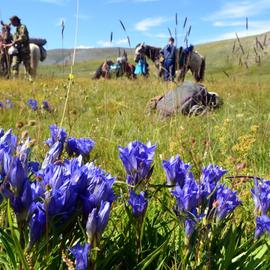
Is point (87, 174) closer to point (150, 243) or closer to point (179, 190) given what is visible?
point (179, 190)

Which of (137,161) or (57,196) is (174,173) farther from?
(57,196)

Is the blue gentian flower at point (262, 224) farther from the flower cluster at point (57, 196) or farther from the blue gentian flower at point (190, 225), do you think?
the flower cluster at point (57, 196)

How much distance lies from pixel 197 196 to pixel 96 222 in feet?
1.20

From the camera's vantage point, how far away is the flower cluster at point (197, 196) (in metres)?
1.37

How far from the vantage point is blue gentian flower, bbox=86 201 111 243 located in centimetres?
116

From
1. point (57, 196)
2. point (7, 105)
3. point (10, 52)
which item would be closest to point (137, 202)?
point (57, 196)

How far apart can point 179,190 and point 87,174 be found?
0.92 feet

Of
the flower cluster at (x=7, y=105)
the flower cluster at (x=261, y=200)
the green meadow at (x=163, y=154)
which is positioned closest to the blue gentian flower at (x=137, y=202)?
the green meadow at (x=163, y=154)

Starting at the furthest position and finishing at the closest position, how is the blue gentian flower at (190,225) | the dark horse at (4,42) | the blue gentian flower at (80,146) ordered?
the dark horse at (4,42), the blue gentian flower at (80,146), the blue gentian flower at (190,225)

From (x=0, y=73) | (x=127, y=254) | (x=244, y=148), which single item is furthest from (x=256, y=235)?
(x=0, y=73)

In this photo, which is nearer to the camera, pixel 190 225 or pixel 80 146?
pixel 190 225

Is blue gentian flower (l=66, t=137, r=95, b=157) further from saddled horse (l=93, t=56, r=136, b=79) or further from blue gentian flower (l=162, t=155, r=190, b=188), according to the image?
saddled horse (l=93, t=56, r=136, b=79)

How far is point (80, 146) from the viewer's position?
6.37 feet

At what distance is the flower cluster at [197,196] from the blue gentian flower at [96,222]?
259 mm
